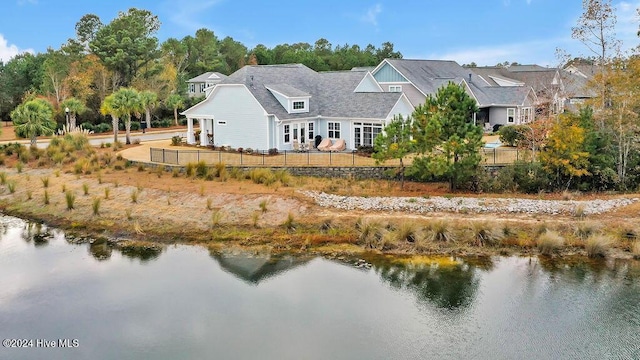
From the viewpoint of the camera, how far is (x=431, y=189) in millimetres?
28297

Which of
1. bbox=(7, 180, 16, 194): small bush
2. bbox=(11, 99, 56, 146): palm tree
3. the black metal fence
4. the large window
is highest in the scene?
bbox=(11, 99, 56, 146): palm tree

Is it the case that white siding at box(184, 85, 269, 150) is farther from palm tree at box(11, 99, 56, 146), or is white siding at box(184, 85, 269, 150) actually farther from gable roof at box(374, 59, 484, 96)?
gable roof at box(374, 59, 484, 96)

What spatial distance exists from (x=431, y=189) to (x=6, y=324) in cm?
1887

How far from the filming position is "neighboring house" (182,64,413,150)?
35031mm

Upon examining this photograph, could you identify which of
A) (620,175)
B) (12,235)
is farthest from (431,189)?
(12,235)

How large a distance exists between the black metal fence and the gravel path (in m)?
4.46

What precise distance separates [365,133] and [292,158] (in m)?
5.51

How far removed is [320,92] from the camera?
39375 millimetres

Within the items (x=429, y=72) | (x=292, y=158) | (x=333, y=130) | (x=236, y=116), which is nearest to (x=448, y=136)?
(x=292, y=158)

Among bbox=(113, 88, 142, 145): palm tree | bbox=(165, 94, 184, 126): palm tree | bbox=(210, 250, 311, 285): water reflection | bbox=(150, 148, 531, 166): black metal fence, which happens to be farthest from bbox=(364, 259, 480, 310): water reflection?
bbox=(165, 94, 184, 126): palm tree

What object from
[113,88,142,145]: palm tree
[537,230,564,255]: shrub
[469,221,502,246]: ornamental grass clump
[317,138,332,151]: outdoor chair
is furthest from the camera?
[113,88,142,145]: palm tree

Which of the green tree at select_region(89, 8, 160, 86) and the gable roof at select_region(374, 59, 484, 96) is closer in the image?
the gable roof at select_region(374, 59, 484, 96)

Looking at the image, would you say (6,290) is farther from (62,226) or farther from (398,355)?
(398,355)

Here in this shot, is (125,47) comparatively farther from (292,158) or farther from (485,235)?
(485,235)
